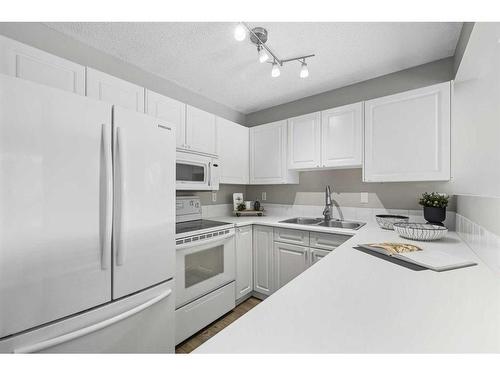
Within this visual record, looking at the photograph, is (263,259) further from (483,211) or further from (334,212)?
(483,211)

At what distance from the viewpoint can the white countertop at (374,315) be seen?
1.52 feet

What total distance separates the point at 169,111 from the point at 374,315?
2.03m

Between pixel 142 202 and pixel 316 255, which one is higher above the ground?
pixel 142 202

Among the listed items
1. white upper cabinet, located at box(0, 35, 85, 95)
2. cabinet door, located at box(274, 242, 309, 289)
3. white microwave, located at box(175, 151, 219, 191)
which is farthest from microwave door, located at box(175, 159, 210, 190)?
cabinet door, located at box(274, 242, 309, 289)

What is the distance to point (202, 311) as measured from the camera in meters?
1.81

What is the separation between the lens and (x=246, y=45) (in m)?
1.71

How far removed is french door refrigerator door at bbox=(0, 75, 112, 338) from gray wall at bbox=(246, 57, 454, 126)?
87.3 inches

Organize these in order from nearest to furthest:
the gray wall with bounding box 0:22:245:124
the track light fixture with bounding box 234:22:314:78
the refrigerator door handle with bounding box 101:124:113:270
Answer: the refrigerator door handle with bounding box 101:124:113:270 < the track light fixture with bounding box 234:22:314:78 < the gray wall with bounding box 0:22:245:124

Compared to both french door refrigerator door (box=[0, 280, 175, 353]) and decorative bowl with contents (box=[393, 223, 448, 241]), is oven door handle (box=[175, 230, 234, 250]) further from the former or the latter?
decorative bowl with contents (box=[393, 223, 448, 241])

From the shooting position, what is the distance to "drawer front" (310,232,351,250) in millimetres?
1848

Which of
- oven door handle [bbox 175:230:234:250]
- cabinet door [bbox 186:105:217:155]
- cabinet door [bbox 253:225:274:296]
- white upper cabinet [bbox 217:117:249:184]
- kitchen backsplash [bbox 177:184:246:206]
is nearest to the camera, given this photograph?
oven door handle [bbox 175:230:234:250]

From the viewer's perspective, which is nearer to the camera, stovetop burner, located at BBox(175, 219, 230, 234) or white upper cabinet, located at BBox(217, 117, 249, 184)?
stovetop burner, located at BBox(175, 219, 230, 234)

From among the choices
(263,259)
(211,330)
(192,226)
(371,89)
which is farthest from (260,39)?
(211,330)
